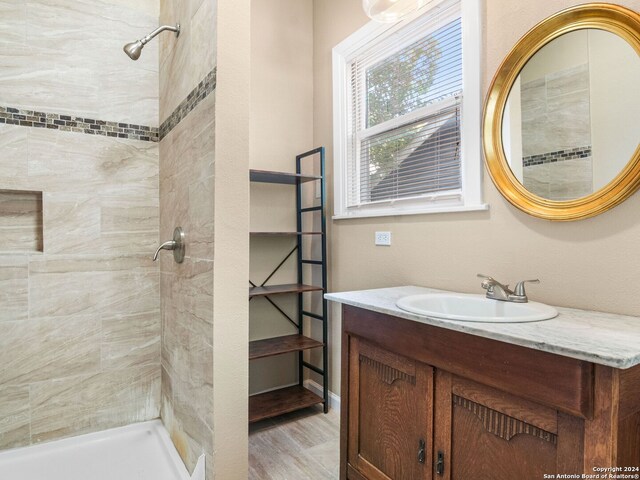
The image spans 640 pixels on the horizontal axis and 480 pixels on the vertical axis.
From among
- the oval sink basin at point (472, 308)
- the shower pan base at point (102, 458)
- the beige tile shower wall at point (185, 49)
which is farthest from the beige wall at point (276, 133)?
the oval sink basin at point (472, 308)

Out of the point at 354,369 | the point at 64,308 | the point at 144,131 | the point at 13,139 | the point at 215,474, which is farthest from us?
the point at 144,131

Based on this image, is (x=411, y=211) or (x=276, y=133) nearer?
(x=411, y=211)

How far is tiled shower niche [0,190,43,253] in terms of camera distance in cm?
180

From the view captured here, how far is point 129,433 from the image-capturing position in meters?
1.96

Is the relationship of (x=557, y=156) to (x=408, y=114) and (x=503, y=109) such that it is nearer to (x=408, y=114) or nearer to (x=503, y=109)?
(x=503, y=109)

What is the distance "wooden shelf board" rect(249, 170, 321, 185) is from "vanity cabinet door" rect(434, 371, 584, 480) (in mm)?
1555

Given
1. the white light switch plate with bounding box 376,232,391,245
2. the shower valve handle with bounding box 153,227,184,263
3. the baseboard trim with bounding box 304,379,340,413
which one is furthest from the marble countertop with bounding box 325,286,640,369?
the baseboard trim with bounding box 304,379,340,413

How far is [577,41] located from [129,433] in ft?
8.85

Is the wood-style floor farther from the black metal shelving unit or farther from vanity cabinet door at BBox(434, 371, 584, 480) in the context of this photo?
vanity cabinet door at BBox(434, 371, 584, 480)

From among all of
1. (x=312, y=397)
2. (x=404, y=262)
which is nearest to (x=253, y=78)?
(x=404, y=262)

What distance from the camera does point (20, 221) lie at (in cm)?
184

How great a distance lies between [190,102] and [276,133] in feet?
3.81

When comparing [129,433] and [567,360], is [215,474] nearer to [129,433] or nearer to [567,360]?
[129,433]

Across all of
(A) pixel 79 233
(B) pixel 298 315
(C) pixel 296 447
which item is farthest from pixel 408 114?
(C) pixel 296 447
